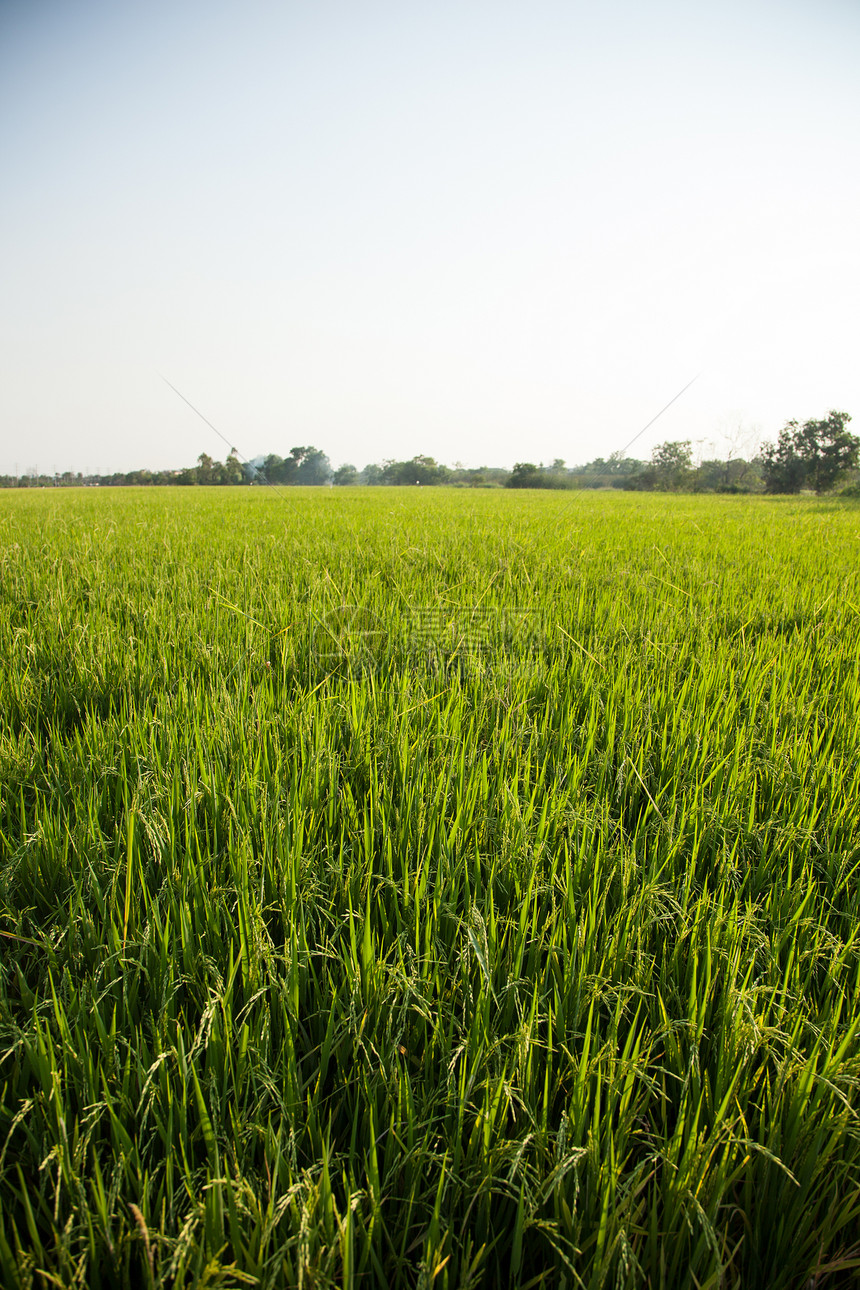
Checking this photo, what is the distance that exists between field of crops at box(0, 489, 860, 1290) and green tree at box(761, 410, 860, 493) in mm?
40695

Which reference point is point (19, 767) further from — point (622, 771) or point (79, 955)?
point (622, 771)

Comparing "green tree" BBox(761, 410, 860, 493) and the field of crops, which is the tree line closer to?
"green tree" BBox(761, 410, 860, 493)

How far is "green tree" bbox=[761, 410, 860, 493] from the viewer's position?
111 ft

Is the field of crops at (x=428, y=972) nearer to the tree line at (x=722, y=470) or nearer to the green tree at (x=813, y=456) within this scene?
the tree line at (x=722, y=470)

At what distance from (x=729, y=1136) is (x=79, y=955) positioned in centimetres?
86

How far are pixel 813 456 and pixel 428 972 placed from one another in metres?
43.0

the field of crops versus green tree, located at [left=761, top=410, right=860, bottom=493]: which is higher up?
green tree, located at [left=761, top=410, right=860, bottom=493]

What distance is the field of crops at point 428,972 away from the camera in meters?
0.57

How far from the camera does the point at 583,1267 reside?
0.56 metres

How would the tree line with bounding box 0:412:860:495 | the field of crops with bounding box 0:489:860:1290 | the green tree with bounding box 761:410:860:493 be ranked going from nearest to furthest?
the field of crops with bounding box 0:489:860:1290 → the tree line with bounding box 0:412:860:495 → the green tree with bounding box 761:410:860:493

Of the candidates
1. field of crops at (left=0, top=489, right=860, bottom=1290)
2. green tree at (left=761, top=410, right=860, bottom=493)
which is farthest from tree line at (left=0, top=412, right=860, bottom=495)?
field of crops at (left=0, top=489, right=860, bottom=1290)

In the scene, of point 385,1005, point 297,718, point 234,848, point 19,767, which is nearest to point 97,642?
point 19,767

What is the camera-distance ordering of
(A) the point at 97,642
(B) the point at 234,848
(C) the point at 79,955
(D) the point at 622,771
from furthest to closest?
(A) the point at 97,642, (D) the point at 622,771, (B) the point at 234,848, (C) the point at 79,955

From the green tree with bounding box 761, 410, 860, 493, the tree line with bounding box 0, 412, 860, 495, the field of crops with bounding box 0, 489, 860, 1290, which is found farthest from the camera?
the green tree with bounding box 761, 410, 860, 493
